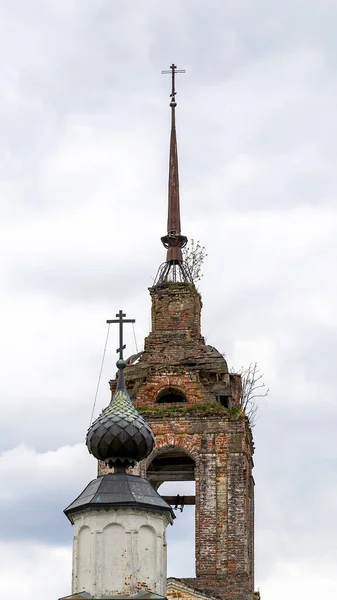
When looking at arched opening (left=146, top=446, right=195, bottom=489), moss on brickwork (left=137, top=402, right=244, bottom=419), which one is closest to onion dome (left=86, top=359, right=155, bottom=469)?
moss on brickwork (left=137, top=402, right=244, bottom=419)

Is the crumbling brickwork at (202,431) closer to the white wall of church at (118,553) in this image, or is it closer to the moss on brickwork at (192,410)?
the moss on brickwork at (192,410)

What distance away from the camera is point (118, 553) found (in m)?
15.2

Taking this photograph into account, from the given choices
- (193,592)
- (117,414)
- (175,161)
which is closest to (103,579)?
(117,414)

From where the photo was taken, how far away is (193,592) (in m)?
24.7

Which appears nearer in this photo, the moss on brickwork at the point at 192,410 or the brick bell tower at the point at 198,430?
the brick bell tower at the point at 198,430

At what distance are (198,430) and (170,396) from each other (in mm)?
1173

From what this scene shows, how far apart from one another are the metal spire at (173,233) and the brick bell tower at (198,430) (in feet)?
0.08

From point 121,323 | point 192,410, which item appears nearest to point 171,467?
point 192,410

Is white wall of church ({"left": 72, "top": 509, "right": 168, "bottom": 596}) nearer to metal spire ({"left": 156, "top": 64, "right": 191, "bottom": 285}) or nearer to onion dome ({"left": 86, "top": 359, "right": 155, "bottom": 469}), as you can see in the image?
onion dome ({"left": 86, "top": 359, "right": 155, "bottom": 469})

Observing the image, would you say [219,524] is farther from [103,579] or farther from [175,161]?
[103,579]

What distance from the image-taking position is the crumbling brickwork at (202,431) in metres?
25.7

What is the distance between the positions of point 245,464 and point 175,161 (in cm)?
642

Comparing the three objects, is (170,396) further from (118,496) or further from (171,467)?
(118,496)

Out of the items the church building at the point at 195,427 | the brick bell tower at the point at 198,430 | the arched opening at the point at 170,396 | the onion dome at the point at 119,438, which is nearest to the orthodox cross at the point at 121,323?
the onion dome at the point at 119,438
